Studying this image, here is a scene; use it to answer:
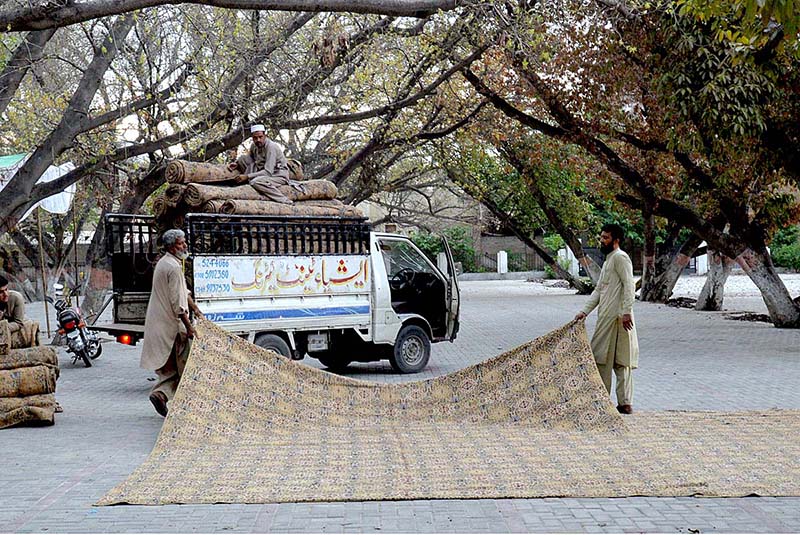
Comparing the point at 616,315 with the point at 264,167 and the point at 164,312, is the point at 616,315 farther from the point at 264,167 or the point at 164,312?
the point at 264,167

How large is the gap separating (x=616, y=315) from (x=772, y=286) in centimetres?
1216

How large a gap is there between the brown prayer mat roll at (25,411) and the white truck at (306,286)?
2.09 meters

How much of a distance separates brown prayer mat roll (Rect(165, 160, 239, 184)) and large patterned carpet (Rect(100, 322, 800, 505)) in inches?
121

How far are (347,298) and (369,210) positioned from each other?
47921 mm

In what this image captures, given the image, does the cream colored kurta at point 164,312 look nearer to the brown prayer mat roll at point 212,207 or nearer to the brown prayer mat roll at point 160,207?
the brown prayer mat roll at point 212,207

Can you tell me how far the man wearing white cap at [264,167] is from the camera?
11984mm

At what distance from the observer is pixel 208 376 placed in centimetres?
838

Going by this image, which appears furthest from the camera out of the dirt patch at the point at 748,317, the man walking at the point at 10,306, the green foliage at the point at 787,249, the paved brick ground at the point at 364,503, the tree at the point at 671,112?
the green foliage at the point at 787,249

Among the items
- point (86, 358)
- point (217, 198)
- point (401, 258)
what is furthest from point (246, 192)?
point (86, 358)

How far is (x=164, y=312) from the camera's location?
29.6ft

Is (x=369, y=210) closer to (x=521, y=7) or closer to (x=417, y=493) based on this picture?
(x=521, y=7)

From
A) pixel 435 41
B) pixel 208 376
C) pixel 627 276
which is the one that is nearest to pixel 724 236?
pixel 435 41

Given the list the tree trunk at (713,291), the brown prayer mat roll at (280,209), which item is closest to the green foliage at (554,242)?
the tree trunk at (713,291)

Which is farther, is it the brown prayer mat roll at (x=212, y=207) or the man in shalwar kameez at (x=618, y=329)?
the brown prayer mat roll at (x=212, y=207)
